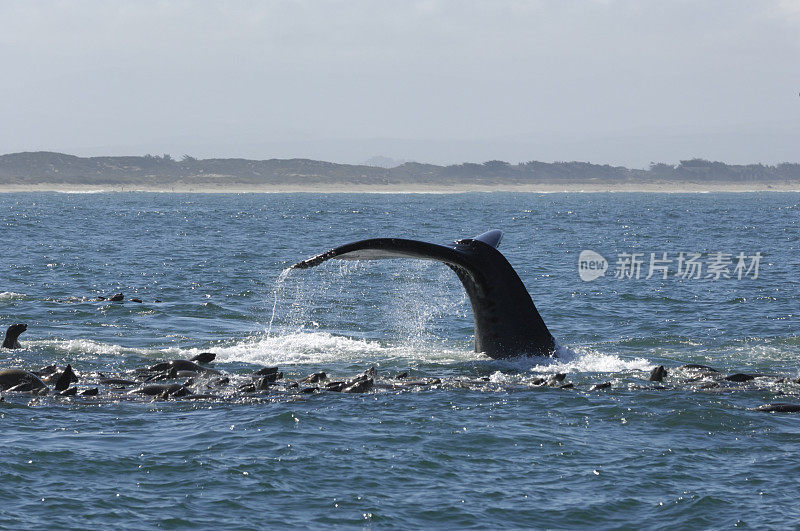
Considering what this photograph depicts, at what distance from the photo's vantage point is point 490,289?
17.5 m

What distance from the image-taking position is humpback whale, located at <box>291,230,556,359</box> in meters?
15.9

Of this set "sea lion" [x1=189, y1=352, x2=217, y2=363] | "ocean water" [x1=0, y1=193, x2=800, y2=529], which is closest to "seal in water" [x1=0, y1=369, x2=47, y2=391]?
"ocean water" [x1=0, y1=193, x2=800, y2=529]

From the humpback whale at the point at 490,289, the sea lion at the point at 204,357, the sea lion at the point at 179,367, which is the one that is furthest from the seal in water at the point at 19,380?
the humpback whale at the point at 490,289

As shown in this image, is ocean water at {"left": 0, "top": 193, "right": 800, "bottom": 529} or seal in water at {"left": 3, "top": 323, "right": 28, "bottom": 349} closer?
ocean water at {"left": 0, "top": 193, "right": 800, "bottom": 529}

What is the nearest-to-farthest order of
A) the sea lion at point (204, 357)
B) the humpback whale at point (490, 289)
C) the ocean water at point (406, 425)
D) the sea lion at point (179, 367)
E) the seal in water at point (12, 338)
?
the ocean water at point (406, 425) < the humpback whale at point (490, 289) < the sea lion at point (179, 367) < the sea lion at point (204, 357) < the seal in water at point (12, 338)

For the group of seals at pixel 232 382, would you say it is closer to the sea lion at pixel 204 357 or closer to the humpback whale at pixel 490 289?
the sea lion at pixel 204 357

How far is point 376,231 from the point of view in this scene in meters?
77.4

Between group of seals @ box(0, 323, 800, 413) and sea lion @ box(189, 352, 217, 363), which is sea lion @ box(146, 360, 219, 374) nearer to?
group of seals @ box(0, 323, 800, 413)

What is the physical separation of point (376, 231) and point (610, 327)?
2013 inches

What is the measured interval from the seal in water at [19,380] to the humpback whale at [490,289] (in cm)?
537

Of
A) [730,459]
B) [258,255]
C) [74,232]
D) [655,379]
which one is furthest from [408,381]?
[74,232]

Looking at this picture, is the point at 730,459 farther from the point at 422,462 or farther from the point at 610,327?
the point at 610,327

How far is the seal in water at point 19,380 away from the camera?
1644 centimetres

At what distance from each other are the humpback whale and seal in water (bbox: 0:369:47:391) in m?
5.37
